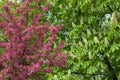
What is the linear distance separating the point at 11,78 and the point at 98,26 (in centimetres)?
374

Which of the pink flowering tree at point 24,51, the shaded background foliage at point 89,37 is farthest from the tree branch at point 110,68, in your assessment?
the pink flowering tree at point 24,51

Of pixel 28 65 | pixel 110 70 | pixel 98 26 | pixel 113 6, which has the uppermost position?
pixel 113 6

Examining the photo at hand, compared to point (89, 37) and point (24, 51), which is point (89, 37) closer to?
point (89, 37)

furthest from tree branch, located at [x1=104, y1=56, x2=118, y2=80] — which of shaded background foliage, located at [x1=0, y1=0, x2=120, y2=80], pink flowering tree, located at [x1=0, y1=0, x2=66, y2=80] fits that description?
pink flowering tree, located at [x1=0, y1=0, x2=66, y2=80]

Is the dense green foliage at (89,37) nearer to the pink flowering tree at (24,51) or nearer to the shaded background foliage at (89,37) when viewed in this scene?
the shaded background foliage at (89,37)

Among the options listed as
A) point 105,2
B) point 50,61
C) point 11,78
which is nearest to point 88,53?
point 50,61

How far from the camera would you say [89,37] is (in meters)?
9.85

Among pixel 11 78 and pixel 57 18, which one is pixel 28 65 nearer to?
pixel 11 78

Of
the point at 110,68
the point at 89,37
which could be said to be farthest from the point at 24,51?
the point at 110,68

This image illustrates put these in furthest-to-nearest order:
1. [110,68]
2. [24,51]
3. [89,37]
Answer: [110,68]
[89,37]
[24,51]

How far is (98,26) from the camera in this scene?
10859mm

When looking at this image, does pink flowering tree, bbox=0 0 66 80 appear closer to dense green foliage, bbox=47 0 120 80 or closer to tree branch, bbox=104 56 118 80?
dense green foliage, bbox=47 0 120 80

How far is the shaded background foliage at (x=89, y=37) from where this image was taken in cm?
931

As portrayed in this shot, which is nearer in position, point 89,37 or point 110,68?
point 89,37
